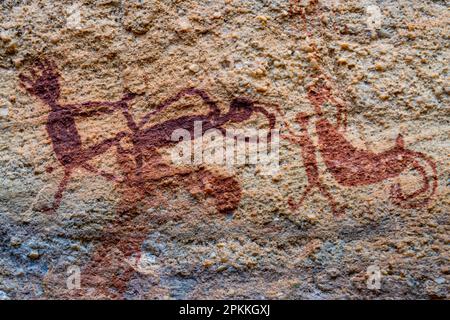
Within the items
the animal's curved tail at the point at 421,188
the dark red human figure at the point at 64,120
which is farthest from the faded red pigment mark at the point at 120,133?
the animal's curved tail at the point at 421,188

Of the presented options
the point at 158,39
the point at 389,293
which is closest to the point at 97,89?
the point at 158,39

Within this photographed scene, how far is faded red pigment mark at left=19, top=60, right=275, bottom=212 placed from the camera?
2.96 ft

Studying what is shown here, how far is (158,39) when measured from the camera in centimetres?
91

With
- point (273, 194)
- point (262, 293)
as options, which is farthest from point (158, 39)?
point (262, 293)

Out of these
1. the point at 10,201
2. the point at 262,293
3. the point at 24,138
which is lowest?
the point at 262,293

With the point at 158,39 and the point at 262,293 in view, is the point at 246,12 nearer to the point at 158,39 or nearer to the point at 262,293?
the point at 158,39

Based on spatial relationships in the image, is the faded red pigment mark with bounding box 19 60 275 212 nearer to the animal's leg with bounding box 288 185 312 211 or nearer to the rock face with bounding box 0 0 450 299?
the rock face with bounding box 0 0 450 299

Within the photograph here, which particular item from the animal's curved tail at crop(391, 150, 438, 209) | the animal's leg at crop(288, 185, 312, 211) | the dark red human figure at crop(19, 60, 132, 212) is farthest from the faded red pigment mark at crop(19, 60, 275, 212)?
the animal's curved tail at crop(391, 150, 438, 209)

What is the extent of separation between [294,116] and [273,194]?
0.14m

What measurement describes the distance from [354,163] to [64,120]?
53cm

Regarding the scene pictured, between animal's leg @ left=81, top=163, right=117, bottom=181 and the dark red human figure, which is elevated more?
the dark red human figure

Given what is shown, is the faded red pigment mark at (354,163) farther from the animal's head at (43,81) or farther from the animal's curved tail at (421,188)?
the animal's head at (43,81)

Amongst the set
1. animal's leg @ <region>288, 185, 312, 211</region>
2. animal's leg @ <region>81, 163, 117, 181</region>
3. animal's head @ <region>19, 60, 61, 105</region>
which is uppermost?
animal's head @ <region>19, 60, 61, 105</region>

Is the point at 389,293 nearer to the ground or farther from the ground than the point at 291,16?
nearer to the ground
